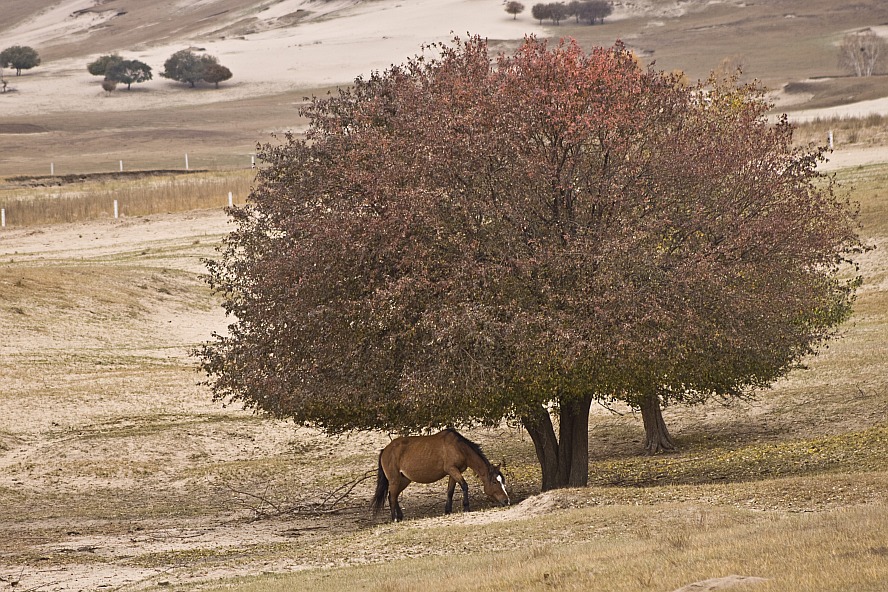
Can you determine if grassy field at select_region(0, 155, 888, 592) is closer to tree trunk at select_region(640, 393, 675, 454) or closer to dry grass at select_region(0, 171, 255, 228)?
tree trunk at select_region(640, 393, 675, 454)

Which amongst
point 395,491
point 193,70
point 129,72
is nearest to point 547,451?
point 395,491

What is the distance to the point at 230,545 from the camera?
19453 mm

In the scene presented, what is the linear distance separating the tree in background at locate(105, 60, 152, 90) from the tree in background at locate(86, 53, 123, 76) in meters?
0.93

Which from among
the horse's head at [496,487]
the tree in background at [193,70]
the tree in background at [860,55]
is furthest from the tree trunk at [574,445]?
the tree in background at [193,70]

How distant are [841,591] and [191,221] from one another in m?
59.1

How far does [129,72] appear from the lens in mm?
185125

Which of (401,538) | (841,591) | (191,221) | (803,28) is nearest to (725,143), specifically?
(401,538)

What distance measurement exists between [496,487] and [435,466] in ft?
4.10

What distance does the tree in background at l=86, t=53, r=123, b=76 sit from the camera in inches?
7328

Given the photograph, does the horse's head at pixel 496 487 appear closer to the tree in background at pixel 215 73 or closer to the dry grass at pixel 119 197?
the dry grass at pixel 119 197

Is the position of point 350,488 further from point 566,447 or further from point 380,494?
point 566,447

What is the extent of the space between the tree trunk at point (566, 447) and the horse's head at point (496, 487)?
1615mm

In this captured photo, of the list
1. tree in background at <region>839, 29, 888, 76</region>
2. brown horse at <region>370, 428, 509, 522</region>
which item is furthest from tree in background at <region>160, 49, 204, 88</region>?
brown horse at <region>370, 428, 509, 522</region>

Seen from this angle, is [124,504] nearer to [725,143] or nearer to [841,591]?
[725,143]
